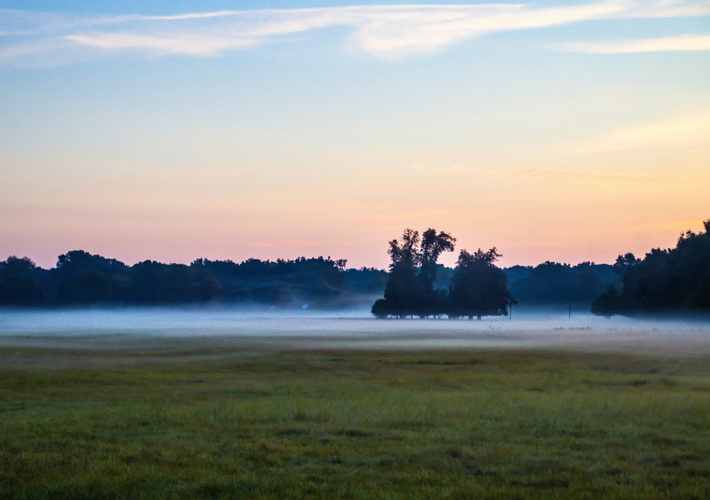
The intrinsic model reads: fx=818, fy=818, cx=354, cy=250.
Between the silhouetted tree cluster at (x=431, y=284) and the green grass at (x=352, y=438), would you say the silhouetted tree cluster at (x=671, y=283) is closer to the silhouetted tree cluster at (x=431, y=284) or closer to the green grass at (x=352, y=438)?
the silhouetted tree cluster at (x=431, y=284)

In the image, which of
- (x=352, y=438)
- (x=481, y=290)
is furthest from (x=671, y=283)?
(x=352, y=438)

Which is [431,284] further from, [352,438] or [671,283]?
[352,438]

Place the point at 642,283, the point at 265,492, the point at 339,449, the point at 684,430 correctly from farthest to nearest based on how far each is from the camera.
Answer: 1. the point at 642,283
2. the point at 684,430
3. the point at 339,449
4. the point at 265,492

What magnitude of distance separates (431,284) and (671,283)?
151 ft

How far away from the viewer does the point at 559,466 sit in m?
13.1

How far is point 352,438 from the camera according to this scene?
15539 mm

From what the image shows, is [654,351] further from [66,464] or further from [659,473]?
[66,464]

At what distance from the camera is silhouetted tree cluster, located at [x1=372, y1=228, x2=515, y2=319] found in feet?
458

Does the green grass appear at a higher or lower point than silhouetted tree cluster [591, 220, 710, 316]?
lower

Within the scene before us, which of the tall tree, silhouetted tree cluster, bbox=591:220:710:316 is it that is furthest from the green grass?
the tall tree

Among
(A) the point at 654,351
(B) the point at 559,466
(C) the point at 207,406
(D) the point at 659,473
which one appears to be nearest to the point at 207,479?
(B) the point at 559,466

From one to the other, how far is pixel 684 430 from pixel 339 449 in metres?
7.24

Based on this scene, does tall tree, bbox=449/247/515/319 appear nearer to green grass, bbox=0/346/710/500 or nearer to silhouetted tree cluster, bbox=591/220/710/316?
silhouetted tree cluster, bbox=591/220/710/316

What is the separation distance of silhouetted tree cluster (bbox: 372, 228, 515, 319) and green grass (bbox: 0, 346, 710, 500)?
109843 millimetres
